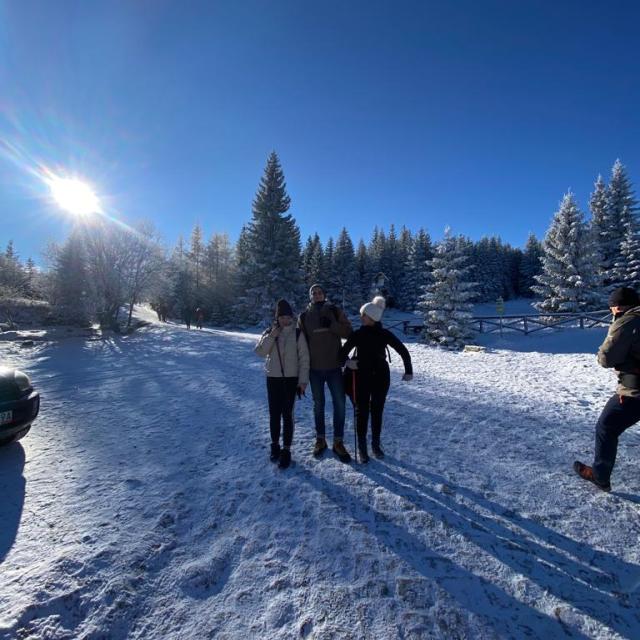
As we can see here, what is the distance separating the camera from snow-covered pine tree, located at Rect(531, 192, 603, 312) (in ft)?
70.1

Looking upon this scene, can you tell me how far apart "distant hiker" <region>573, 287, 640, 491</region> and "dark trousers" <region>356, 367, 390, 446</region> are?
218 cm

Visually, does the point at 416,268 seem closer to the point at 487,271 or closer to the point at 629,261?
the point at 487,271

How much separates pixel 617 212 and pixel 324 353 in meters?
35.5

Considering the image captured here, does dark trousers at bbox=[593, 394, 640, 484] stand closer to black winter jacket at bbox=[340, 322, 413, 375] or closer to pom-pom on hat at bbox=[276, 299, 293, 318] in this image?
black winter jacket at bbox=[340, 322, 413, 375]

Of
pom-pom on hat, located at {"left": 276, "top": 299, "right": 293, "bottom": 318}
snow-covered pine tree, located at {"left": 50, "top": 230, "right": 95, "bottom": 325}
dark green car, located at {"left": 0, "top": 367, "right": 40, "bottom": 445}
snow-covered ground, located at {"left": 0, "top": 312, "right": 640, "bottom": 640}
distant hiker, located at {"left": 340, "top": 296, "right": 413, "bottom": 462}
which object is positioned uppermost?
snow-covered pine tree, located at {"left": 50, "top": 230, "right": 95, "bottom": 325}

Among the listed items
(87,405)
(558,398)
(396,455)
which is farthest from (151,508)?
(558,398)

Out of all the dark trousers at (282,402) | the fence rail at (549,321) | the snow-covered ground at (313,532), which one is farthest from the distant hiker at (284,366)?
the fence rail at (549,321)

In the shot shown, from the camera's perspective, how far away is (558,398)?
652 centimetres

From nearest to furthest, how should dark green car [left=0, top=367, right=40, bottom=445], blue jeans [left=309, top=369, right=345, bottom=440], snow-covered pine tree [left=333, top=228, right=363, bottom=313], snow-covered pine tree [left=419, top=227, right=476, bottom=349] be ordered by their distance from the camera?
dark green car [left=0, top=367, right=40, bottom=445], blue jeans [left=309, top=369, right=345, bottom=440], snow-covered pine tree [left=419, top=227, right=476, bottom=349], snow-covered pine tree [left=333, top=228, right=363, bottom=313]

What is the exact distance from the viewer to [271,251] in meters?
27.9

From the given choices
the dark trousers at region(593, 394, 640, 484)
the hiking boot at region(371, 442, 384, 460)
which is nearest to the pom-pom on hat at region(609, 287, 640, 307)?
the dark trousers at region(593, 394, 640, 484)

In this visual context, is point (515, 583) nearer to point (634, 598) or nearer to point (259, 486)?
point (634, 598)

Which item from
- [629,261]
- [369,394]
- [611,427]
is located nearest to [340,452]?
[369,394]

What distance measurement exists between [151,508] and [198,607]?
4.36ft
